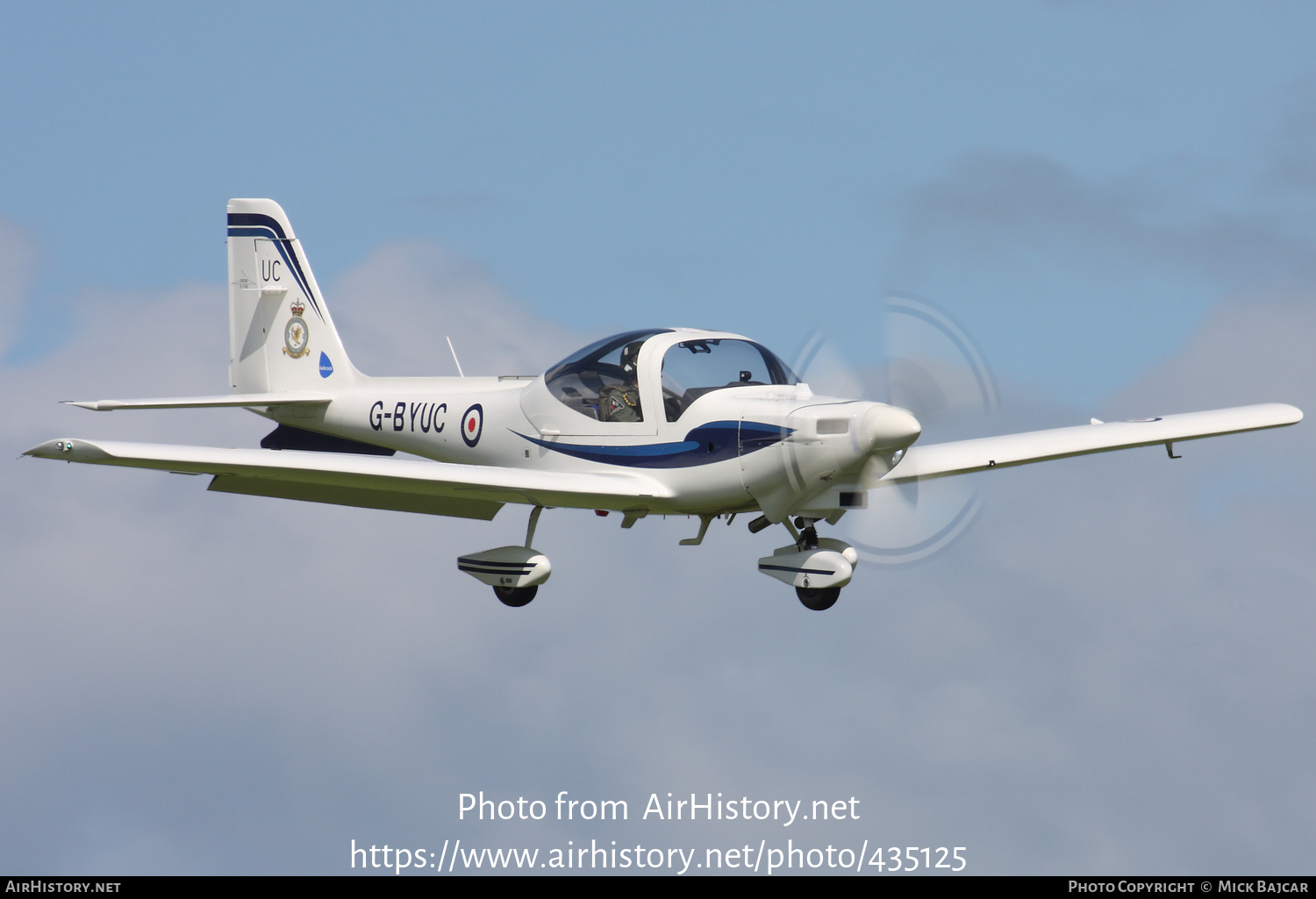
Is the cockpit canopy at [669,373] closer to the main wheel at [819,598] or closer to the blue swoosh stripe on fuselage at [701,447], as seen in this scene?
the blue swoosh stripe on fuselage at [701,447]

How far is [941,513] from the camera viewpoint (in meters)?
12.9

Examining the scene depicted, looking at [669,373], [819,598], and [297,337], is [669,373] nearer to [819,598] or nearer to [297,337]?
[819,598]

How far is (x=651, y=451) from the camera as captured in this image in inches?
530

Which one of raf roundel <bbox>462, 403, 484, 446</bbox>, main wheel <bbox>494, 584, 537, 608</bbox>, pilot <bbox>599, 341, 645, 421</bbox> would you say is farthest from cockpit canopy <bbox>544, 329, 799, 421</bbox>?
main wheel <bbox>494, 584, 537, 608</bbox>

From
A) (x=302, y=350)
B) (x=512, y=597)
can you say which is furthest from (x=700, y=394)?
(x=302, y=350)

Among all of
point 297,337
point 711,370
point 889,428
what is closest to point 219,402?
point 297,337

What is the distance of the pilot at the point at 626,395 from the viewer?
13.6 meters

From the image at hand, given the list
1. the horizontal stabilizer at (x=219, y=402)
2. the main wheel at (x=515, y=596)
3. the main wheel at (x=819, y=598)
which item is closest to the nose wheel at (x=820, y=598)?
the main wheel at (x=819, y=598)

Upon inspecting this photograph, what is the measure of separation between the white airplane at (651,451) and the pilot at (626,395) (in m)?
0.01

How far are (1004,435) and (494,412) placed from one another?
5.35 metres

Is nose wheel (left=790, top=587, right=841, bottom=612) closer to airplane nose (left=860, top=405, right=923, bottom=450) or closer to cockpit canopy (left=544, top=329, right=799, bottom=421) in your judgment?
cockpit canopy (left=544, top=329, right=799, bottom=421)

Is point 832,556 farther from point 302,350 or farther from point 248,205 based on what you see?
point 248,205

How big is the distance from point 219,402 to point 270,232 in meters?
2.38

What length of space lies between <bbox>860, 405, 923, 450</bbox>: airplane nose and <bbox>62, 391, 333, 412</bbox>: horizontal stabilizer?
7584 mm
